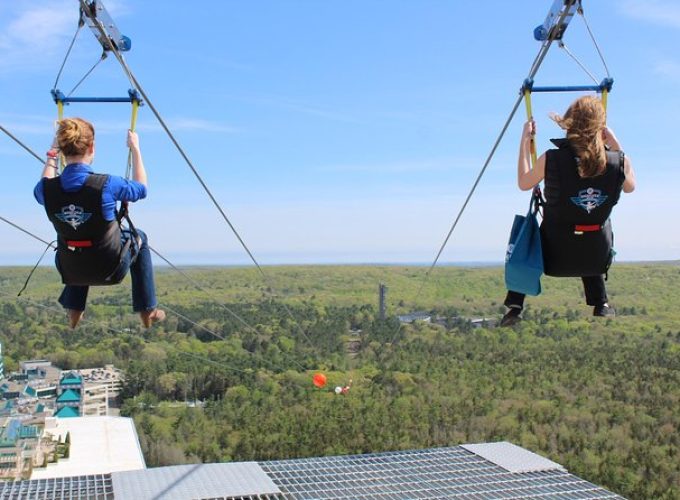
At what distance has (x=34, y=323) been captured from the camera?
93.9 m

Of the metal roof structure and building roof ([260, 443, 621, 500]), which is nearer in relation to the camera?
the metal roof structure

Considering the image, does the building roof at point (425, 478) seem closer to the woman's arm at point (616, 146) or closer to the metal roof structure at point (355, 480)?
the metal roof structure at point (355, 480)

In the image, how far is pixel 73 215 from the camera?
529cm

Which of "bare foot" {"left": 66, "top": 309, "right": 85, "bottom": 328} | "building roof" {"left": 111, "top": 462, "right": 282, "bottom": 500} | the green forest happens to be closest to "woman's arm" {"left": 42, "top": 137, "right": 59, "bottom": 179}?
"bare foot" {"left": 66, "top": 309, "right": 85, "bottom": 328}

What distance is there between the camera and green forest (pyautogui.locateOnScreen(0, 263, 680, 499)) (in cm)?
4681

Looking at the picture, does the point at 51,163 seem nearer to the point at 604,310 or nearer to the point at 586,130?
the point at 586,130

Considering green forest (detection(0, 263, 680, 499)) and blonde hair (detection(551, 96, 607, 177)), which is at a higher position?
blonde hair (detection(551, 96, 607, 177))

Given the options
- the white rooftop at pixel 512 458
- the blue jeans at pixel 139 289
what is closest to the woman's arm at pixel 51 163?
the blue jeans at pixel 139 289

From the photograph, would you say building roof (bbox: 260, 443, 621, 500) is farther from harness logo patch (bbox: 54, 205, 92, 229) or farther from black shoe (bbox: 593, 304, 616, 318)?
harness logo patch (bbox: 54, 205, 92, 229)

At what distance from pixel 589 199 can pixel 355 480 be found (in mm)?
32316

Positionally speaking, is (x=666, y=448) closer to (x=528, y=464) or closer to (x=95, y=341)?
(x=528, y=464)

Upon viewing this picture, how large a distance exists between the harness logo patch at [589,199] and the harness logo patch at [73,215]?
10.8 ft

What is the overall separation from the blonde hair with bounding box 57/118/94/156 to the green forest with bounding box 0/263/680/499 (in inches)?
517

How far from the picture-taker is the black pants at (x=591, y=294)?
19.8 feet
